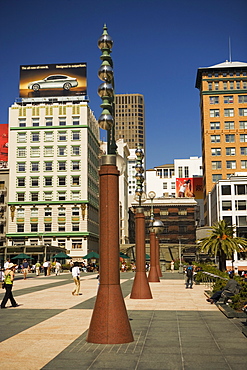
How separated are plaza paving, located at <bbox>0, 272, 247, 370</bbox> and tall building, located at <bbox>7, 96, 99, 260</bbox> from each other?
225ft

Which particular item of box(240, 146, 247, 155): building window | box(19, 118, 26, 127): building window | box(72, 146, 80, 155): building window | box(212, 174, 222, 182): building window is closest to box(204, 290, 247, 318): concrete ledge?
box(72, 146, 80, 155): building window

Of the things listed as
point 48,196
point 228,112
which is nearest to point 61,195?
point 48,196

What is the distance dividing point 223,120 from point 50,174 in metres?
40.6

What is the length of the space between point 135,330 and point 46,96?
8326cm

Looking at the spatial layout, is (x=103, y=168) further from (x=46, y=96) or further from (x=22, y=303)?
(x=46, y=96)

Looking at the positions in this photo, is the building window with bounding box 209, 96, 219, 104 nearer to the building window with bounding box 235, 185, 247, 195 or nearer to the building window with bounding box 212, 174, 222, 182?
the building window with bounding box 212, 174, 222, 182

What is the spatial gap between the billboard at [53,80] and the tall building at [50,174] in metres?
3.39

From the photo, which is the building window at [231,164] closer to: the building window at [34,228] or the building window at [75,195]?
the building window at [75,195]

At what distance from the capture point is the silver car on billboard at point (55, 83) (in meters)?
90.4

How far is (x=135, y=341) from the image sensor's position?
10.3 metres

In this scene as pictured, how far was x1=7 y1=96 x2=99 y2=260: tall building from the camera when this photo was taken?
281 feet

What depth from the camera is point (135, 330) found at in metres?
11.9

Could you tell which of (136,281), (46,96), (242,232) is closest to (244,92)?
(242,232)

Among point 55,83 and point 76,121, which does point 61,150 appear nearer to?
point 76,121
